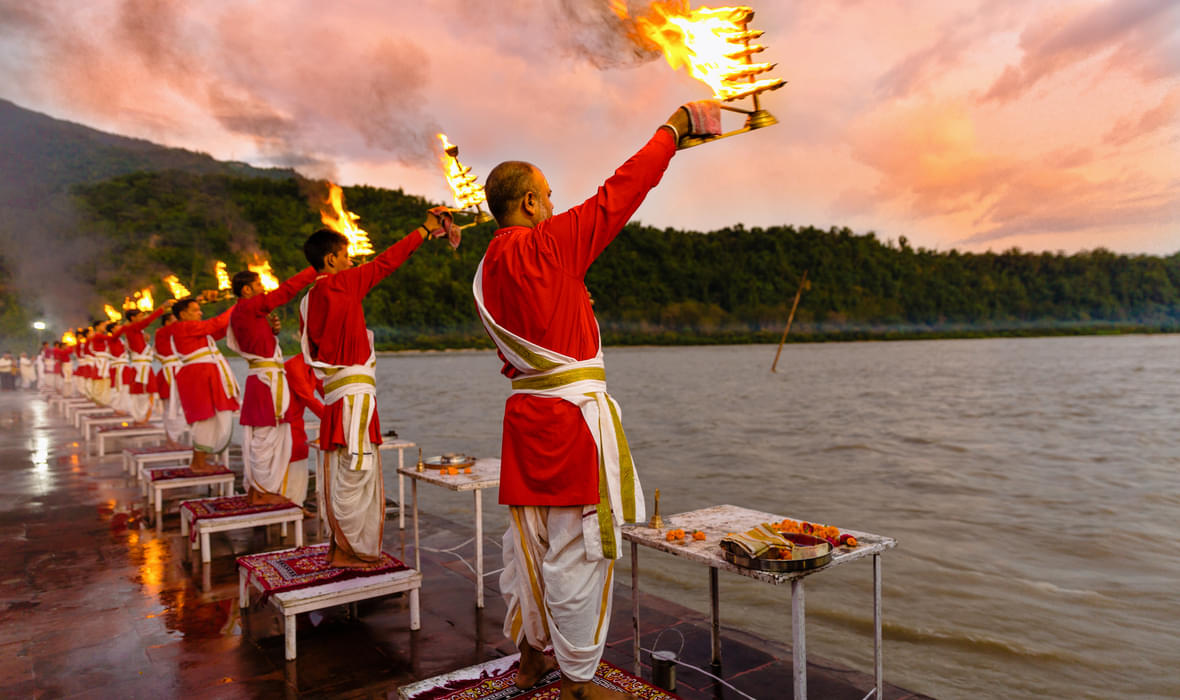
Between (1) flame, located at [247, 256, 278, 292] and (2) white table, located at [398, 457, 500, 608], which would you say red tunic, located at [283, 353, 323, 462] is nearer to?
(1) flame, located at [247, 256, 278, 292]

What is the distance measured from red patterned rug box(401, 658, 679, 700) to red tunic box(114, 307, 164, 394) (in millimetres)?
10620

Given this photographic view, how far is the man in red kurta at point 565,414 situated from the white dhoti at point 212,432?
22.2 ft

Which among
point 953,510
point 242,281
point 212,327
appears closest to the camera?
point 242,281

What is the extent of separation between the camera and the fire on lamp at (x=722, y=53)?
2.55 meters

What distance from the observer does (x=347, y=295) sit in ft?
15.0

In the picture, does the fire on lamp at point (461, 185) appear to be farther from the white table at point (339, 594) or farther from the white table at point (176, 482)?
the white table at point (176, 482)

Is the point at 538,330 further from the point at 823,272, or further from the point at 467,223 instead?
the point at 823,272

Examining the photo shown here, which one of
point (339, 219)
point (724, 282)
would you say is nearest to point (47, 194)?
point (724, 282)

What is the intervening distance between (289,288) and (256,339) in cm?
144

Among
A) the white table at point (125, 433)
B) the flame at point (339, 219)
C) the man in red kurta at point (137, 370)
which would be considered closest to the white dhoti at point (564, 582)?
the flame at point (339, 219)

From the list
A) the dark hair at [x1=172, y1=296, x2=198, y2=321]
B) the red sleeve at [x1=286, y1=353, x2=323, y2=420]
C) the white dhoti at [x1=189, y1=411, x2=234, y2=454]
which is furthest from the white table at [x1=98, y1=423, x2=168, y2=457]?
the red sleeve at [x1=286, y1=353, x2=323, y2=420]

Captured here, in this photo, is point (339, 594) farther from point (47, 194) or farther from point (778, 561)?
point (47, 194)

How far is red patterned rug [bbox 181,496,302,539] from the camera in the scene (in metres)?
Answer: 6.20

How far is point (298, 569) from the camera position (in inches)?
187
